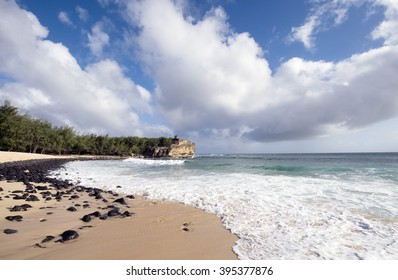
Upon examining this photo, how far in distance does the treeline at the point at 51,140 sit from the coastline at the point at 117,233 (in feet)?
199

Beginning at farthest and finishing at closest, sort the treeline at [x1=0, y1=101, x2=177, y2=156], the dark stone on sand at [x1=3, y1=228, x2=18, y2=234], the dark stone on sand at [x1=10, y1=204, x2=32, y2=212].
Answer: the treeline at [x1=0, y1=101, x2=177, y2=156], the dark stone on sand at [x1=10, y1=204, x2=32, y2=212], the dark stone on sand at [x1=3, y1=228, x2=18, y2=234]

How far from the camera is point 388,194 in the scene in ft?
35.3

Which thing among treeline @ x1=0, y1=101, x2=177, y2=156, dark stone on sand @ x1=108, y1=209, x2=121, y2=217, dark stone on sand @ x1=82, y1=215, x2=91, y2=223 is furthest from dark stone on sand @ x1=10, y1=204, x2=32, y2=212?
treeline @ x1=0, y1=101, x2=177, y2=156

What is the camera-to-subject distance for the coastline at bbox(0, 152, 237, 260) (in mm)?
4535

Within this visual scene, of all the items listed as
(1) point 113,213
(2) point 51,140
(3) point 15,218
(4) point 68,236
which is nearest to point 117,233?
(4) point 68,236

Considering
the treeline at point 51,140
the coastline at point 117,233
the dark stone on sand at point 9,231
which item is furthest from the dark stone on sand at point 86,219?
the treeline at point 51,140

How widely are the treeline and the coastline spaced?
6075cm

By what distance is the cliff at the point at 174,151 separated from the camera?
125m

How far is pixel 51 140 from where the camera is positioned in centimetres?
7181

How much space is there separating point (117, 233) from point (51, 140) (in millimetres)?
80283

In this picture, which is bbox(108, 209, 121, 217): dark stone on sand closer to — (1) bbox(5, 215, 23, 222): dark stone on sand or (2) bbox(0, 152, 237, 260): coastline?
(2) bbox(0, 152, 237, 260): coastline

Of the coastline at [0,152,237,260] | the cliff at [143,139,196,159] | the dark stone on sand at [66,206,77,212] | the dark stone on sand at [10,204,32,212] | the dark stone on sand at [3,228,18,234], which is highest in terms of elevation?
the cliff at [143,139,196,159]
